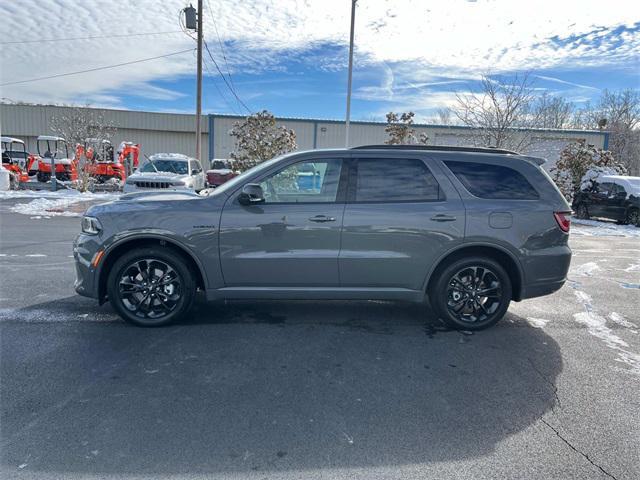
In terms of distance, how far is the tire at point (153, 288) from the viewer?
4.51 m

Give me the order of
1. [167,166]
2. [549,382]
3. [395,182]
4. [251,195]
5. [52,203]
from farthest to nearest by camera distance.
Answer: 1. [52,203]
2. [167,166]
3. [395,182]
4. [251,195]
5. [549,382]

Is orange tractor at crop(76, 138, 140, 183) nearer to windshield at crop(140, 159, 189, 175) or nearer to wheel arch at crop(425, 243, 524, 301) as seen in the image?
windshield at crop(140, 159, 189, 175)

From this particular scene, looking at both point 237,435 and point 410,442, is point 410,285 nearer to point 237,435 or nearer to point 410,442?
point 410,442

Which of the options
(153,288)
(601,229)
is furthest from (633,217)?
(153,288)

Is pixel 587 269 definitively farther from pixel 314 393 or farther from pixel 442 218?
pixel 314 393

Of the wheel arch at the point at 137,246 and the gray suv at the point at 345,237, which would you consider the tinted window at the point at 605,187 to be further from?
the wheel arch at the point at 137,246

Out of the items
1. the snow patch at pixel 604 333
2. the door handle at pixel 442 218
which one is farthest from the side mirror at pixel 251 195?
the snow patch at pixel 604 333

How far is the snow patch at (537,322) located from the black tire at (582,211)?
14.6 meters

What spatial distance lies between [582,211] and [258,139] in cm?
1294

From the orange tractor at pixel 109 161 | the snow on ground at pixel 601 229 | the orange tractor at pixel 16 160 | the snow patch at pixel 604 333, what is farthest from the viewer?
the orange tractor at pixel 109 161

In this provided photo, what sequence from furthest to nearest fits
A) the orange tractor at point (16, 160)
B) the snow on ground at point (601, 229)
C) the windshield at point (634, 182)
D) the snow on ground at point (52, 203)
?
the orange tractor at point (16, 160) < the windshield at point (634, 182) < the snow on ground at point (52, 203) < the snow on ground at point (601, 229)

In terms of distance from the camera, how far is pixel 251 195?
14.2 ft

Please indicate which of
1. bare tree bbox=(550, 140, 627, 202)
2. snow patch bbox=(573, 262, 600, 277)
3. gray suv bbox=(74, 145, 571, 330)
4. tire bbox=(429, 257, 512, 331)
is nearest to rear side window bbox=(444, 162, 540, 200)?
gray suv bbox=(74, 145, 571, 330)

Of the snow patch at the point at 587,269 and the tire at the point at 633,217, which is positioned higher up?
the tire at the point at 633,217
